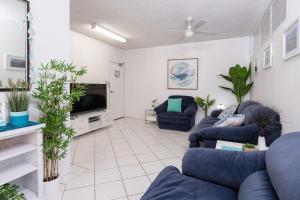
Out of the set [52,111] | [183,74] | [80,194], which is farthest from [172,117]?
[52,111]

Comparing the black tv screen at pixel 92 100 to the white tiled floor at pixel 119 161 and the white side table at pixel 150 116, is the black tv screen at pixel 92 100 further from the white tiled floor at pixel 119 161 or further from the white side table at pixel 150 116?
the white side table at pixel 150 116

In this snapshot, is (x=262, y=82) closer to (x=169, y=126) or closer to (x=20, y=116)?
(x=169, y=126)

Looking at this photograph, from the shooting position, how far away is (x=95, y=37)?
507cm

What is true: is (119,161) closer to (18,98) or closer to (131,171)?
(131,171)

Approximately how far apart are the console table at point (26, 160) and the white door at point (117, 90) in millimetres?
4187

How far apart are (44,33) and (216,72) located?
4441mm

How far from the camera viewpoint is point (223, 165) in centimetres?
145

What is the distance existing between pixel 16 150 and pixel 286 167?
201 cm

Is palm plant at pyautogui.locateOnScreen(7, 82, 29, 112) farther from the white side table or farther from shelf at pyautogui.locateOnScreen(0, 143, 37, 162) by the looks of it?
the white side table

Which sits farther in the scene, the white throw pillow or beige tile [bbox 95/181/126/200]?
the white throw pillow

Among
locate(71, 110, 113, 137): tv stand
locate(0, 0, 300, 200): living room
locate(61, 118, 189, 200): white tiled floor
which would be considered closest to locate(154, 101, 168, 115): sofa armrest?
locate(0, 0, 300, 200): living room

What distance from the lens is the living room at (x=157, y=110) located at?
1.44m

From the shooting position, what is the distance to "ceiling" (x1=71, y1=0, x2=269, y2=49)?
3.03m

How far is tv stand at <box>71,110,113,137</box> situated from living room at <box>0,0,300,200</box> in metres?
0.03
